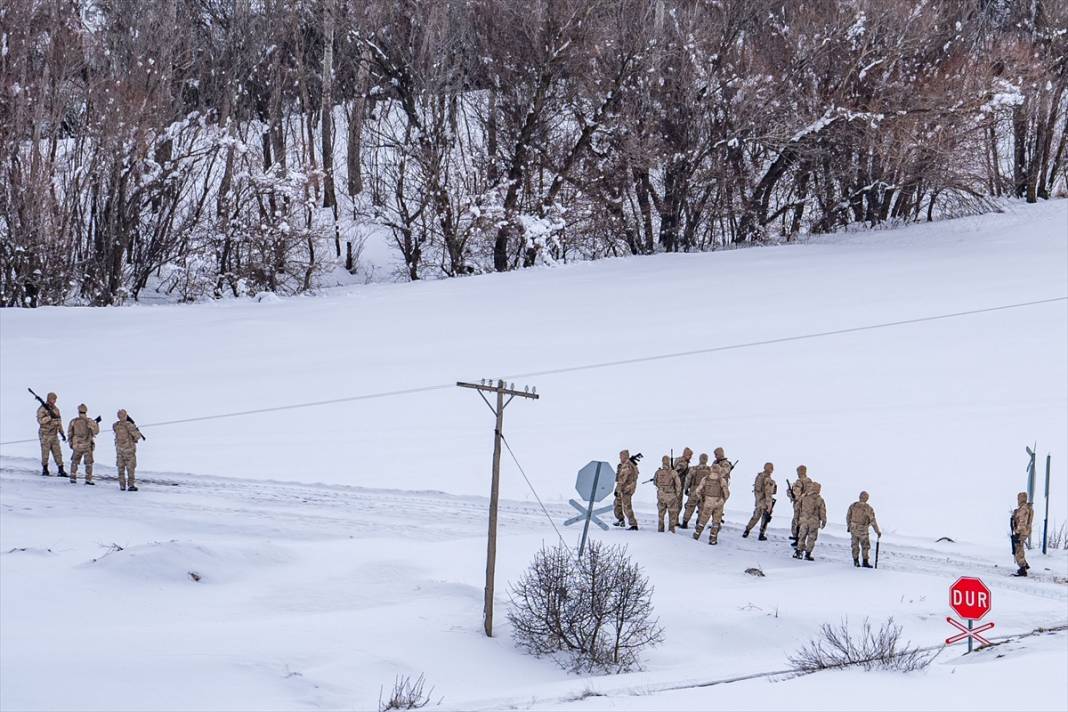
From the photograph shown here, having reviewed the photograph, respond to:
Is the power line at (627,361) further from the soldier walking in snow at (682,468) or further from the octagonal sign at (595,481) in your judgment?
the octagonal sign at (595,481)

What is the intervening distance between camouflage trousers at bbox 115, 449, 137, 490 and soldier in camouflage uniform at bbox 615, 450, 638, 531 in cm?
717

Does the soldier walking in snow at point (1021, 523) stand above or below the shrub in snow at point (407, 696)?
above

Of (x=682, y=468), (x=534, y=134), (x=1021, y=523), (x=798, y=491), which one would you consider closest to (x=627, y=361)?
(x=682, y=468)

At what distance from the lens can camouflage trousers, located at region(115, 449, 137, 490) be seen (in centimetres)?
1825

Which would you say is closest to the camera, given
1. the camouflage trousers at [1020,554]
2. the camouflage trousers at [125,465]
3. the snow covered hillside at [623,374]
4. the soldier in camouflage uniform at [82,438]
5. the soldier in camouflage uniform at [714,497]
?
the camouflage trousers at [1020,554]

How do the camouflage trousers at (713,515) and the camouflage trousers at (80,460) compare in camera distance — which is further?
the camouflage trousers at (80,460)

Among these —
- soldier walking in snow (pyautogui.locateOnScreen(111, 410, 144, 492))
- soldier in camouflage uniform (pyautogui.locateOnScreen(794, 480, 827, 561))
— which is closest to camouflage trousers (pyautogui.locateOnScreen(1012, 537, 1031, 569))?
soldier in camouflage uniform (pyautogui.locateOnScreen(794, 480, 827, 561))

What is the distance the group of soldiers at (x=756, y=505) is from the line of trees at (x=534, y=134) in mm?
17802

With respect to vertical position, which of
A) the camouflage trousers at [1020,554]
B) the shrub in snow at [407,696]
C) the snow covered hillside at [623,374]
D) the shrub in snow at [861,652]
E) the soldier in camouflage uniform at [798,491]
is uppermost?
the snow covered hillside at [623,374]

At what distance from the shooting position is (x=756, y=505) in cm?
1731

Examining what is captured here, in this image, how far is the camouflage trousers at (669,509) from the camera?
1748 cm

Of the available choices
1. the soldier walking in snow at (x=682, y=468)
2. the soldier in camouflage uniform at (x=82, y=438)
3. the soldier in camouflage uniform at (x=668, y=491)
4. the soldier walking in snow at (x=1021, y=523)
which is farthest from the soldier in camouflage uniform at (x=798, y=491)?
the soldier in camouflage uniform at (x=82, y=438)

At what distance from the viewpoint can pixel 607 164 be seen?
36.6 meters

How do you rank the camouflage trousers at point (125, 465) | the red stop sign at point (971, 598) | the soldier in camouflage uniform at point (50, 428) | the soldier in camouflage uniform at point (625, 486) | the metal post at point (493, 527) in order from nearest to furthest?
the red stop sign at point (971, 598) → the metal post at point (493, 527) → the soldier in camouflage uniform at point (625, 486) → the camouflage trousers at point (125, 465) → the soldier in camouflage uniform at point (50, 428)
